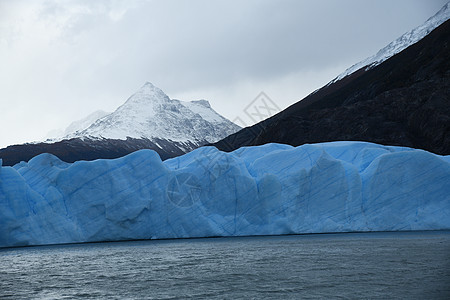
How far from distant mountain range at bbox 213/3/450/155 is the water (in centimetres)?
2972

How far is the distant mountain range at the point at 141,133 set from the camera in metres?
118

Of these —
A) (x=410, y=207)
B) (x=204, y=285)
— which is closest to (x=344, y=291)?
(x=204, y=285)

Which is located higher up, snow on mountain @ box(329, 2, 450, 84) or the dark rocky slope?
snow on mountain @ box(329, 2, 450, 84)

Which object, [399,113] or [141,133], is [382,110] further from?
[141,133]

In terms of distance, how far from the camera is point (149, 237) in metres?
23.3

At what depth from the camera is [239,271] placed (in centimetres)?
1299

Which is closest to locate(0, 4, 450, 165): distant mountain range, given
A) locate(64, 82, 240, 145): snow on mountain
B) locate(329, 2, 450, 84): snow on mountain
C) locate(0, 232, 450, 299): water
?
locate(329, 2, 450, 84): snow on mountain

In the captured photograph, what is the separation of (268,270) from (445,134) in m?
37.6

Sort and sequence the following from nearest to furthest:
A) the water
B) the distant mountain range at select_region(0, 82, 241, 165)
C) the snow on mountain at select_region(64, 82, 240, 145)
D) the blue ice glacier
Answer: the water
the blue ice glacier
the distant mountain range at select_region(0, 82, 241, 165)
the snow on mountain at select_region(64, 82, 240, 145)

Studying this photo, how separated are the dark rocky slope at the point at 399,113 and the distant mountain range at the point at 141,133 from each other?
6850 centimetres

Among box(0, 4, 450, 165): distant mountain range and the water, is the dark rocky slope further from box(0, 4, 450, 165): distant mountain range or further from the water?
the water

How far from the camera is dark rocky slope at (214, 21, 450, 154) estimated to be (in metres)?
47.1

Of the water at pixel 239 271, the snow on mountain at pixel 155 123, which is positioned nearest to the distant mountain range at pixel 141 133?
the snow on mountain at pixel 155 123

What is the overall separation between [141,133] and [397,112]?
11519 cm
